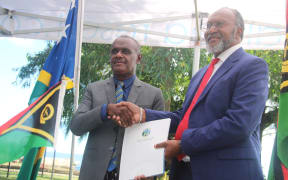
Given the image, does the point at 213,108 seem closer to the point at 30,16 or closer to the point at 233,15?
the point at 233,15

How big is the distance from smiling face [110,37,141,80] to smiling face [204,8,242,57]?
71cm

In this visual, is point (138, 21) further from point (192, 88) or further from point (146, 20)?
point (192, 88)

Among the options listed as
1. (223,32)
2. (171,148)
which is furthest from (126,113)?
(223,32)

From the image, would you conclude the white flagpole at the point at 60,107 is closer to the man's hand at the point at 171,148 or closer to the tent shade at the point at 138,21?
the man's hand at the point at 171,148

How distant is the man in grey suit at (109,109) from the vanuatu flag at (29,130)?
512mm

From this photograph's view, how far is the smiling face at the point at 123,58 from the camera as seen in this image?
2623mm

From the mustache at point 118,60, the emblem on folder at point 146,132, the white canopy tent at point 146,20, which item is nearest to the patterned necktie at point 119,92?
the mustache at point 118,60

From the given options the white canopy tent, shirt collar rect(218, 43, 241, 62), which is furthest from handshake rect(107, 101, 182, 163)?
the white canopy tent

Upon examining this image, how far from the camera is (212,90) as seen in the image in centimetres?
202

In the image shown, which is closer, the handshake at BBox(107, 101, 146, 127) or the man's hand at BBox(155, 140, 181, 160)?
the man's hand at BBox(155, 140, 181, 160)

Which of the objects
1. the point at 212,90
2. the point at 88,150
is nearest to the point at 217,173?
the point at 212,90

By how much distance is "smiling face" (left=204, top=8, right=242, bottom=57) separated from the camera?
2.22 meters

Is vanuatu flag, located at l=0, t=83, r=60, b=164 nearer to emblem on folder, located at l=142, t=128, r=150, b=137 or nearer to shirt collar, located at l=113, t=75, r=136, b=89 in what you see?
shirt collar, located at l=113, t=75, r=136, b=89

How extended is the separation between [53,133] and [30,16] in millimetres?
3244
